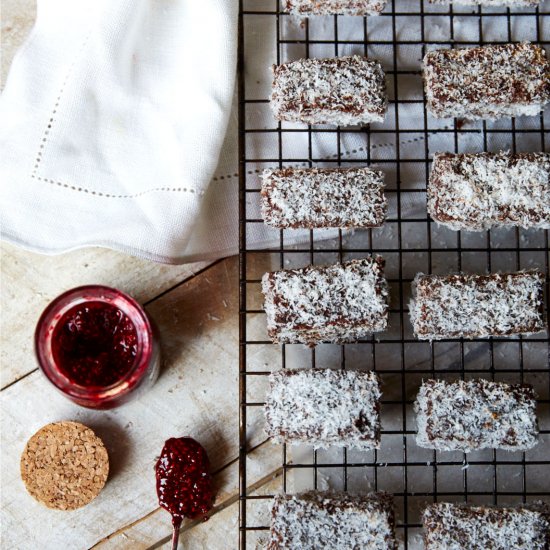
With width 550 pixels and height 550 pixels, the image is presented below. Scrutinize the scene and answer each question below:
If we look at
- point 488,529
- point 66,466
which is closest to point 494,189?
point 488,529

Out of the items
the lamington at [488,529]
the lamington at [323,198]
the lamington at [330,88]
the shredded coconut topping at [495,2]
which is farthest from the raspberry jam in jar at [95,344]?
the shredded coconut topping at [495,2]

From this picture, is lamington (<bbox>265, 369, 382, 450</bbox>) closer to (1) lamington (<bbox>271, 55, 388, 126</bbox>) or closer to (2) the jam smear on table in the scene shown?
(2) the jam smear on table

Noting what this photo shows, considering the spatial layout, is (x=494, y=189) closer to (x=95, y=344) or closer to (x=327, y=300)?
(x=327, y=300)

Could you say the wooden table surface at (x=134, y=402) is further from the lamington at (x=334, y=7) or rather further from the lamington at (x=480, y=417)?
the lamington at (x=334, y=7)

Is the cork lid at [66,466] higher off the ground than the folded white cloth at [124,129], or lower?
lower

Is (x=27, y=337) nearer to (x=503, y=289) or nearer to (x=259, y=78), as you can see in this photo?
(x=259, y=78)

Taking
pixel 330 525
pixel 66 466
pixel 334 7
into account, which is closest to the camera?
pixel 330 525

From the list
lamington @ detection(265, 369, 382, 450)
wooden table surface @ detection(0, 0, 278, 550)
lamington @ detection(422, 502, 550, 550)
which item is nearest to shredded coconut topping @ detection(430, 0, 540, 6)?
wooden table surface @ detection(0, 0, 278, 550)
